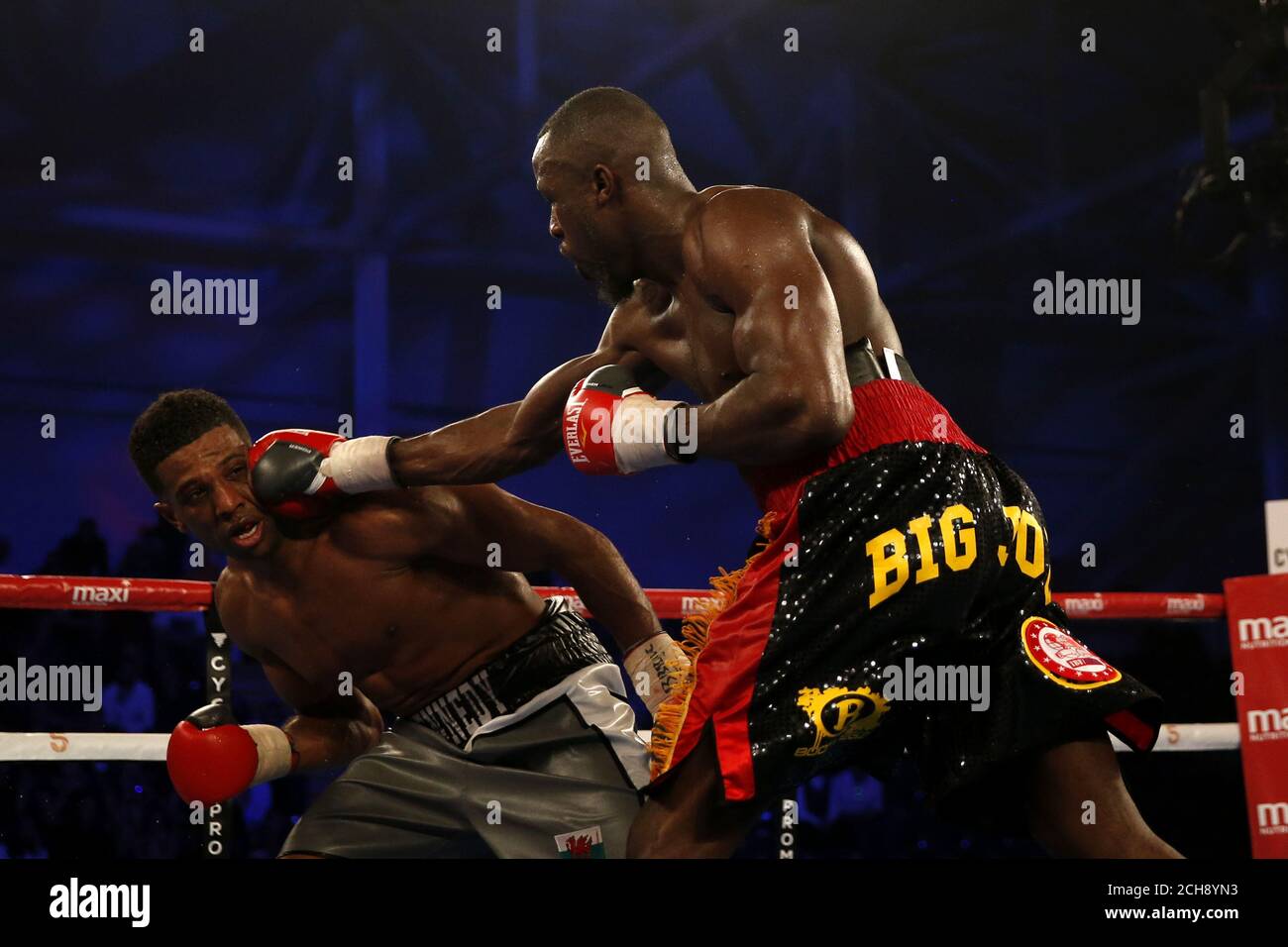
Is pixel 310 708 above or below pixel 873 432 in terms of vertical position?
below

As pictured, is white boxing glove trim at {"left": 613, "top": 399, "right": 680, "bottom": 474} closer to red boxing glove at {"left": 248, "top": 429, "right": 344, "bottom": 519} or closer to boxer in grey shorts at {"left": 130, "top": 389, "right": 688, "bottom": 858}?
boxer in grey shorts at {"left": 130, "top": 389, "right": 688, "bottom": 858}

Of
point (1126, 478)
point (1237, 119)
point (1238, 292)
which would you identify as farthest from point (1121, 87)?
point (1126, 478)

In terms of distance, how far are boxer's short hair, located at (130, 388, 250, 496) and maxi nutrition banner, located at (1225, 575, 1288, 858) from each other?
2.00m

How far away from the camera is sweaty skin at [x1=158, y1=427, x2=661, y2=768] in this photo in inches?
71.1

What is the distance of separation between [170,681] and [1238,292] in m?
4.13

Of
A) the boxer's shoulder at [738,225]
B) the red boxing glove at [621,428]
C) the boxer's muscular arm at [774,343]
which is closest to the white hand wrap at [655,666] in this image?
the red boxing glove at [621,428]

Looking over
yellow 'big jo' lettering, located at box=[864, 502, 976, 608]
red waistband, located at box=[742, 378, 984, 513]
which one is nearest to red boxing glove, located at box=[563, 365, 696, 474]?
red waistband, located at box=[742, 378, 984, 513]

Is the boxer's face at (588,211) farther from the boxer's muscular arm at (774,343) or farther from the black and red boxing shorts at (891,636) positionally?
the black and red boxing shorts at (891,636)

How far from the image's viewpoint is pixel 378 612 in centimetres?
181

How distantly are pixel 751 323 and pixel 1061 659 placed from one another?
20.4 inches

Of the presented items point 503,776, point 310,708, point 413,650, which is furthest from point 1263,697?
point 310,708

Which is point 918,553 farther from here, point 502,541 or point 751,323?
point 502,541

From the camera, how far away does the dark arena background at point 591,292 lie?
394 centimetres

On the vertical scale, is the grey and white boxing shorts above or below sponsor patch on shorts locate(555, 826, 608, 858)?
above
